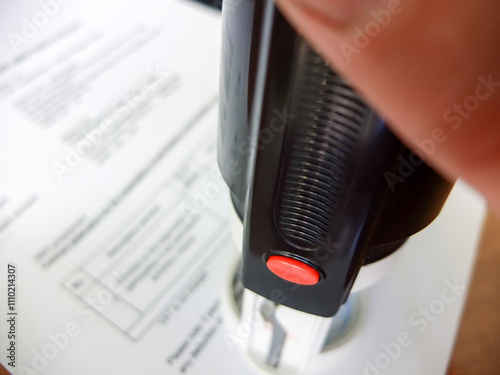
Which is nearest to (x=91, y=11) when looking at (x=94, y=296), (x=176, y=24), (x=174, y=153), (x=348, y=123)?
(x=176, y=24)

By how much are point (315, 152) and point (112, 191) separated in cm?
23

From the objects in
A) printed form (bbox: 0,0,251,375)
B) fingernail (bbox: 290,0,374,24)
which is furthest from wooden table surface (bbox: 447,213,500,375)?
fingernail (bbox: 290,0,374,24)

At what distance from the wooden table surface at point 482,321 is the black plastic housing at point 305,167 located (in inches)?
7.1

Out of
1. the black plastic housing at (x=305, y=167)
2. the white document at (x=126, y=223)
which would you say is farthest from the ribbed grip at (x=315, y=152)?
the white document at (x=126, y=223)

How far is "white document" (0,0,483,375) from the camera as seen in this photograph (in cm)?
28

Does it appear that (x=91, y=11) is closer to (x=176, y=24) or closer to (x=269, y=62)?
(x=176, y=24)

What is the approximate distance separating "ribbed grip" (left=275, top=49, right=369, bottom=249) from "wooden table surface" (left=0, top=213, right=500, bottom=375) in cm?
22

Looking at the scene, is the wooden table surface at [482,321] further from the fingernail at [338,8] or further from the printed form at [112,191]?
the fingernail at [338,8]

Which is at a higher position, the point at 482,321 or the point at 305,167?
the point at 482,321

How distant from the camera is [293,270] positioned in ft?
0.62

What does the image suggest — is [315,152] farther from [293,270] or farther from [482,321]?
[482,321]

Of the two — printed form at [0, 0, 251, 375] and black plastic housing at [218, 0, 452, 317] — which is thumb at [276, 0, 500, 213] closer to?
black plastic housing at [218, 0, 452, 317]

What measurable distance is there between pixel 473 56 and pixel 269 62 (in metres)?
0.06

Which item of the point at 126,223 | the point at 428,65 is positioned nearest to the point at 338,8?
→ the point at 428,65
